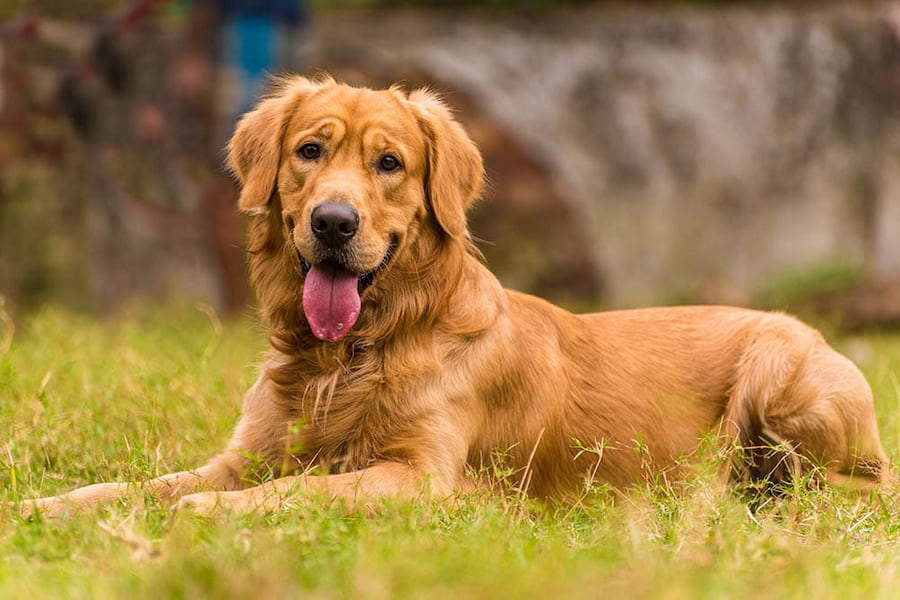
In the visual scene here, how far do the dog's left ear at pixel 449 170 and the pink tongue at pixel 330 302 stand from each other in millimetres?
442

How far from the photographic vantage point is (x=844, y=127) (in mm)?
11281

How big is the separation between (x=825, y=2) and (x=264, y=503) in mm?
9468

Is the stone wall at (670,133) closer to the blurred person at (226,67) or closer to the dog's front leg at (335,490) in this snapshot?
the blurred person at (226,67)

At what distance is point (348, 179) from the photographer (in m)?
4.27

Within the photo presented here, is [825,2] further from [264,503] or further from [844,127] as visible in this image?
[264,503]

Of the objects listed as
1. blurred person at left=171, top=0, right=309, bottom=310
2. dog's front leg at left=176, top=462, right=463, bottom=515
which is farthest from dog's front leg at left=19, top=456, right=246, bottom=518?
blurred person at left=171, top=0, right=309, bottom=310

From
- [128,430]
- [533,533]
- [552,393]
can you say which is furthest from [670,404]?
[128,430]

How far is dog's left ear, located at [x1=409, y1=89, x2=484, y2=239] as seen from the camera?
14.7 ft

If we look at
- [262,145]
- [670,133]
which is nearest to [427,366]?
[262,145]

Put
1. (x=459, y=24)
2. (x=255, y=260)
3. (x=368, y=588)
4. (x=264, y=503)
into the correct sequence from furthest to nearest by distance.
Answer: (x=459, y=24), (x=255, y=260), (x=264, y=503), (x=368, y=588)

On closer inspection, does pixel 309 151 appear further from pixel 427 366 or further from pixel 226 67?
pixel 226 67

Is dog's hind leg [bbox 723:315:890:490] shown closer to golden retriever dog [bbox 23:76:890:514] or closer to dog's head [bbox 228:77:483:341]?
golden retriever dog [bbox 23:76:890:514]

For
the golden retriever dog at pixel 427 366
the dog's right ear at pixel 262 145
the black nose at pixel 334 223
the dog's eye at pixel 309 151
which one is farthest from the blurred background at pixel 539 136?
the black nose at pixel 334 223

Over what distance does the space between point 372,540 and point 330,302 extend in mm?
1348
